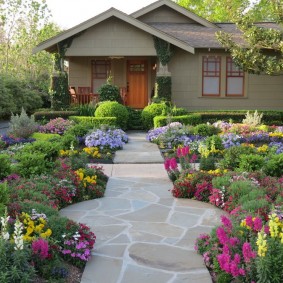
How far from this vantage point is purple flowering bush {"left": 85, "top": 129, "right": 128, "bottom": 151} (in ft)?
44.7

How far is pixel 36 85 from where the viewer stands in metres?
31.0

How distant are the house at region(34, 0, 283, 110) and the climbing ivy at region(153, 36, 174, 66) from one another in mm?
180

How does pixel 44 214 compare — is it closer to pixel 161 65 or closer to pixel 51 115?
pixel 51 115

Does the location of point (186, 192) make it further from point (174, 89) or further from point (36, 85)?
point (36, 85)

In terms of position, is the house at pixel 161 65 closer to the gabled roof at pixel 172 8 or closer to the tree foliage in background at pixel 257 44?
the gabled roof at pixel 172 8

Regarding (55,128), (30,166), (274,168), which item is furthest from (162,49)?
(30,166)

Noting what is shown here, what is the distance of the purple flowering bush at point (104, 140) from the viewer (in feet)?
44.7

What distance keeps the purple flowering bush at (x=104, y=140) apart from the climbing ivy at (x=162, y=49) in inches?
280

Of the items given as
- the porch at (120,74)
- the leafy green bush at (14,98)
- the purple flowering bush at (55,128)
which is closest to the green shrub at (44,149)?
the purple flowering bush at (55,128)

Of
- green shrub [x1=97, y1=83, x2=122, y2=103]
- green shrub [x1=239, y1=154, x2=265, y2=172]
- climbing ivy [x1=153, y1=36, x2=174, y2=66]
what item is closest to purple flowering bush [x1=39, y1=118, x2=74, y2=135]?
green shrub [x1=97, y1=83, x2=122, y2=103]

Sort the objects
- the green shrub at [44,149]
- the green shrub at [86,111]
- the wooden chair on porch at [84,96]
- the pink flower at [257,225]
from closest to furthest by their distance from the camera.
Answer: the pink flower at [257,225]
the green shrub at [44,149]
the green shrub at [86,111]
the wooden chair on porch at [84,96]

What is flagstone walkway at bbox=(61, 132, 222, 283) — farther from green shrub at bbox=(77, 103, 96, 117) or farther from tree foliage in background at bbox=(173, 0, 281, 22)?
tree foliage in background at bbox=(173, 0, 281, 22)

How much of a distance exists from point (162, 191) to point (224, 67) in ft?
45.2

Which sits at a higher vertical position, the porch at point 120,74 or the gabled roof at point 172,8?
the gabled roof at point 172,8
